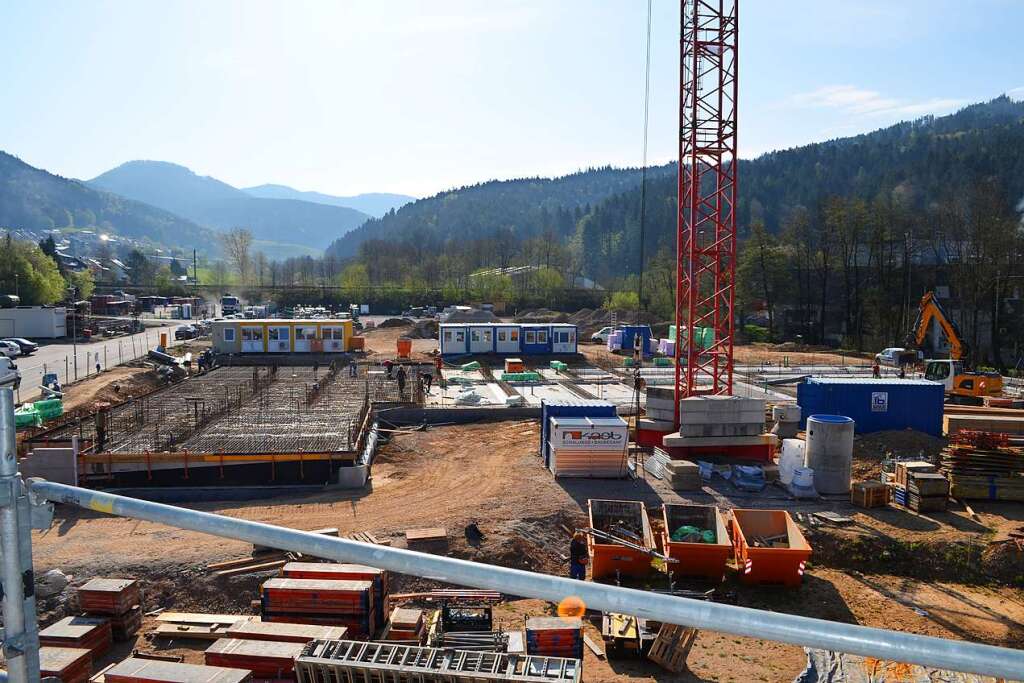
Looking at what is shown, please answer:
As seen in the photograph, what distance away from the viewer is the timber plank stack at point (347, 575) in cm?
1219

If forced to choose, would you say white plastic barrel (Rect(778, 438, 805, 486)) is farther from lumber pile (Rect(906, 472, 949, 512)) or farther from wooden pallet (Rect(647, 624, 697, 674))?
wooden pallet (Rect(647, 624, 697, 674))

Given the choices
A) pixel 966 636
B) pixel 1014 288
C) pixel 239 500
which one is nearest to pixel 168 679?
pixel 239 500

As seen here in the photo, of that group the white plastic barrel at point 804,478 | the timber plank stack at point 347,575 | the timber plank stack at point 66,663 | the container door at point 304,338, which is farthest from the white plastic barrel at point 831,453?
the container door at point 304,338

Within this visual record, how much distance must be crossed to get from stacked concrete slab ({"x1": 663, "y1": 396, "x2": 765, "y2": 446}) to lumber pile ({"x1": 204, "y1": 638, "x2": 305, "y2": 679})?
15.1m

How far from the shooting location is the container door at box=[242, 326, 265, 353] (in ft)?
142

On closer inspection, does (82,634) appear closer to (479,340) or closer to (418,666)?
(418,666)

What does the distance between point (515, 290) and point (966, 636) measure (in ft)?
269

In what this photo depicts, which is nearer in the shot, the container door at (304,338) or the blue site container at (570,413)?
the blue site container at (570,413)

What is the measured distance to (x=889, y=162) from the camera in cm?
13862

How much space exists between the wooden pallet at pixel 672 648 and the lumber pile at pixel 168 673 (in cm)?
643

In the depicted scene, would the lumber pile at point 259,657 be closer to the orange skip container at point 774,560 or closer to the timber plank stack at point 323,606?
the timber plank stack at point 323,606

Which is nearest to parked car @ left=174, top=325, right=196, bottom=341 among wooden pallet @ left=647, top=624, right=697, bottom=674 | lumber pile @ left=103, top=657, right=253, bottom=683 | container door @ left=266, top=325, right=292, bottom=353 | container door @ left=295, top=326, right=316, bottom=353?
container door @ left=266, top=325, right=292, bottom=353

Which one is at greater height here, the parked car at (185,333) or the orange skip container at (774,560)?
the parked car at (185,333)

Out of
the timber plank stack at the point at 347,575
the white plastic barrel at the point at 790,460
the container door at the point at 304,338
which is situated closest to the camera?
the timber plank stack at the point at 347,575
